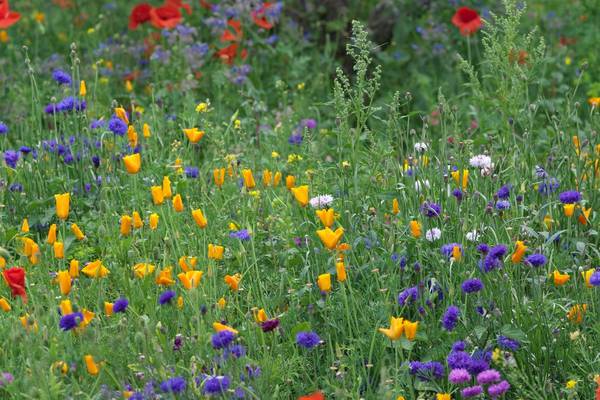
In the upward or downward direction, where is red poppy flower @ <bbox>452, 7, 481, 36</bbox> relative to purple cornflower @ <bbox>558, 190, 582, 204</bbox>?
downward

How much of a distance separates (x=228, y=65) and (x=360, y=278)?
2.37 m

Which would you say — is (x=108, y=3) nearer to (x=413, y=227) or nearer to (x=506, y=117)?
(x=506, y=117)

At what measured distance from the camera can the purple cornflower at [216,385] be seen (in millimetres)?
2354

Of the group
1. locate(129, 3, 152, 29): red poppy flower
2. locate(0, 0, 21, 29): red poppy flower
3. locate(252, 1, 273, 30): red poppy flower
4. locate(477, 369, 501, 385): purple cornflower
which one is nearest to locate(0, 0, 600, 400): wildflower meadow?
locate(477, 369, 501, 385): purple cornflower

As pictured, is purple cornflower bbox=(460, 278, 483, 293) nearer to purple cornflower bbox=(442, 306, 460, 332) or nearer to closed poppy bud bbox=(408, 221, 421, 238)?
A: purple cornflower bbox=(442, 306, 460, 332)

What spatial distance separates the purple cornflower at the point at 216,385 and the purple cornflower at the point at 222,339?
0.09m

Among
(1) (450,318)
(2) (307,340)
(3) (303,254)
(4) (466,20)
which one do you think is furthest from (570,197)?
(4) (466,20)

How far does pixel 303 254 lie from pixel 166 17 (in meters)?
2.46

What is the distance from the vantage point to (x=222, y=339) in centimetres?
247

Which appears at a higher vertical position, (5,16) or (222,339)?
(5,16)

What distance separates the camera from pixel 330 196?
3.29 metres

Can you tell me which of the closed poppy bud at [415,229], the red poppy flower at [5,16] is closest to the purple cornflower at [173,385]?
the closed poppy bud at [415,229]

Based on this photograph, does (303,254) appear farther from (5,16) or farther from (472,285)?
(5,16)

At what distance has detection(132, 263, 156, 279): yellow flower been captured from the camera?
295 cm
